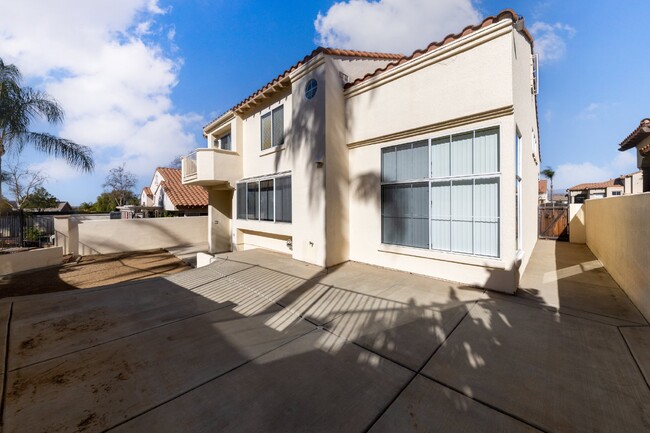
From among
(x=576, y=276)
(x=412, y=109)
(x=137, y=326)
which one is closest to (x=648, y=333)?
(x=576, y=276)

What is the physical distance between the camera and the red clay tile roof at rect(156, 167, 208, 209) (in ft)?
67.5

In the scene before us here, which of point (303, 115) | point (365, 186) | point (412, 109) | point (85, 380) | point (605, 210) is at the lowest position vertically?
point (85, 380)

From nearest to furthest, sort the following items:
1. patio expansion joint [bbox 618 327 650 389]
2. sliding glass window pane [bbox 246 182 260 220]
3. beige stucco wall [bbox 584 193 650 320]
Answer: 1. patio expansion joint [bbox 618 327 650 389]
2. beige stucco wall [bbox 584 193 650 320]
3. sliding glass window pane [bbox 246 182 260 220]

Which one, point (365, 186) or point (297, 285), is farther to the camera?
point (365, 186)

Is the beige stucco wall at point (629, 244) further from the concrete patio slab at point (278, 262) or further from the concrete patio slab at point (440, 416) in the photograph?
the concrete patio slab at point (278, 262)

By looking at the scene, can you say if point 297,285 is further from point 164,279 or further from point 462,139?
point 462,139

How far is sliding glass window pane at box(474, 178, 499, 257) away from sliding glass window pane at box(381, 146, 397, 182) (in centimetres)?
209

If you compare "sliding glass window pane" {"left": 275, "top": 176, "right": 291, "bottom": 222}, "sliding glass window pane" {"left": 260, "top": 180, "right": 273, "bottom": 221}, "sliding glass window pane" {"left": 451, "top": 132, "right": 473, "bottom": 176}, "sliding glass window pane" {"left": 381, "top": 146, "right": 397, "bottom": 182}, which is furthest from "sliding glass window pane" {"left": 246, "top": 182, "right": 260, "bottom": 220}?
"sliding glass window pane" {"left": 451, "top": 132, "right": 473, "bottom": 176}

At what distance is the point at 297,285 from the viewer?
251 inches

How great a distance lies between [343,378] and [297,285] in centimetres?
349

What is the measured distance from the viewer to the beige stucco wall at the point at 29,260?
10289 mm

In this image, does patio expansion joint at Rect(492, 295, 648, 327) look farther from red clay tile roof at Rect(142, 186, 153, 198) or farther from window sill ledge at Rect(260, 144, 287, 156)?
red clay tile roof at Rect(142, 186, 153, 198)

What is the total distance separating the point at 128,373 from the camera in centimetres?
315

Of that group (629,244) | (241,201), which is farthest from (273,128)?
(629,244)
